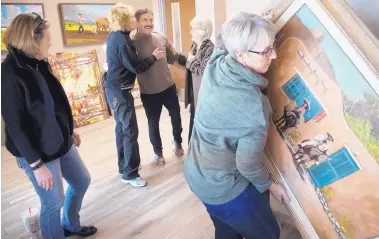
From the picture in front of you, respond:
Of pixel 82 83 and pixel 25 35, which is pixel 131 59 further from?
pixel 82 83

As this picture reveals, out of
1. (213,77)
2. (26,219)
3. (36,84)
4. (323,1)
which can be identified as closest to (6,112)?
(36,84)

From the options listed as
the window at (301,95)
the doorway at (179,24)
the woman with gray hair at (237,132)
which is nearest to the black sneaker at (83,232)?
the woman with gray hair at (237,132)

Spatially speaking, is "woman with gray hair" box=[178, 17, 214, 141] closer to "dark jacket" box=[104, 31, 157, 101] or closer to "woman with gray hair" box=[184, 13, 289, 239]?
"dark jacket" box=[104, 31, 157, 101]

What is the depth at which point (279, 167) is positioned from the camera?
1.21 meters

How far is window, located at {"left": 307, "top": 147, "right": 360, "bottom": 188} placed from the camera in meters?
0.96

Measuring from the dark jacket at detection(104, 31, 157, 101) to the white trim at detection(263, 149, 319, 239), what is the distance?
57.2 inches

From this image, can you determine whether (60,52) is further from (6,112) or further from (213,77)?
(213,77)

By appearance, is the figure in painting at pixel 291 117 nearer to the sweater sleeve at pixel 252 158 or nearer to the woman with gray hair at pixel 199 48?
the sweater sleeve at pixel 252 158

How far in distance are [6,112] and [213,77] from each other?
96cm

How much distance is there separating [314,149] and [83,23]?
4200 millimetres

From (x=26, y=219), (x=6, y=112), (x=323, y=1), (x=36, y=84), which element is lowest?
(x=26, y=219)

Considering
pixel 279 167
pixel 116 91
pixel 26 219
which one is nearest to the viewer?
pixel 279 167

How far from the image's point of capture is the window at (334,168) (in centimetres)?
96

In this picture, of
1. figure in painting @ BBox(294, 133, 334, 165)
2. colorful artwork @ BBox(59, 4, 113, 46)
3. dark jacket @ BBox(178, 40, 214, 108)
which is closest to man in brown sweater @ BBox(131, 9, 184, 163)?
dark jacket @ BBox(178, 40, 214, 108)
